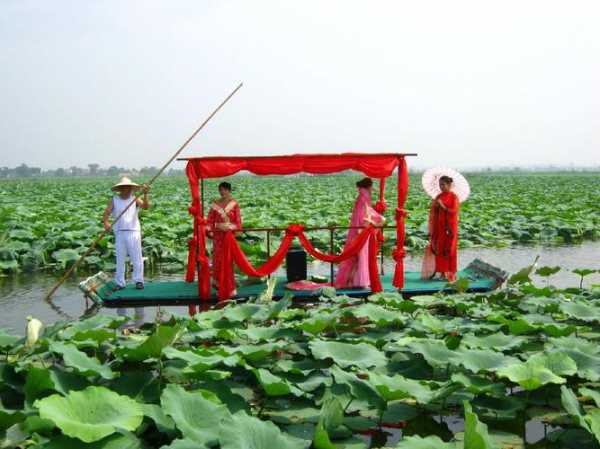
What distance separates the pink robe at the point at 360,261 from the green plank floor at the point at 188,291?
17cm

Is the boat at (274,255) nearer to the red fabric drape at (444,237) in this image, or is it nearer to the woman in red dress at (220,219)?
the woman in red dress at (220,219)

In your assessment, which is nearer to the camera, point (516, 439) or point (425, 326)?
point (516, 439)

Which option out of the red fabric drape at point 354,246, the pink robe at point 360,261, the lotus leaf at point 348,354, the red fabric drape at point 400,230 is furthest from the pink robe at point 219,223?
the lotus leaf at point 348,354

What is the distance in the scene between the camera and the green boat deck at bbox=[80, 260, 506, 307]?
21.8ft

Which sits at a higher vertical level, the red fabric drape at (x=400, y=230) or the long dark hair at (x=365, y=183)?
the long dark hair at (x=365, y=183)

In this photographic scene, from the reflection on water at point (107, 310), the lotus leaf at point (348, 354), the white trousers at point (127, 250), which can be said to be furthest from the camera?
the white trousers at point (127, 250)

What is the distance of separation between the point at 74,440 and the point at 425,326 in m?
2.86

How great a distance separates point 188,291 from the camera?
274 inches

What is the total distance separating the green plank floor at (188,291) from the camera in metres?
6.68

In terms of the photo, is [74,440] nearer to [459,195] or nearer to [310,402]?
[310,402]

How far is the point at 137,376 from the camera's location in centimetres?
334

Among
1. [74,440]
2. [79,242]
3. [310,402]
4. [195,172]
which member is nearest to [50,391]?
[74,440]

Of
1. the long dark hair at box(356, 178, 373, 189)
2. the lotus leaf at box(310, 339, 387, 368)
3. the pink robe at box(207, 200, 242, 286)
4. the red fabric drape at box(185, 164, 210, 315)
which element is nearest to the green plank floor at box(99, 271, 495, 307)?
the red fabric drape at box(185, 164, 210, 315)

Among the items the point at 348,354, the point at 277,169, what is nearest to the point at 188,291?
the point at 277,169
